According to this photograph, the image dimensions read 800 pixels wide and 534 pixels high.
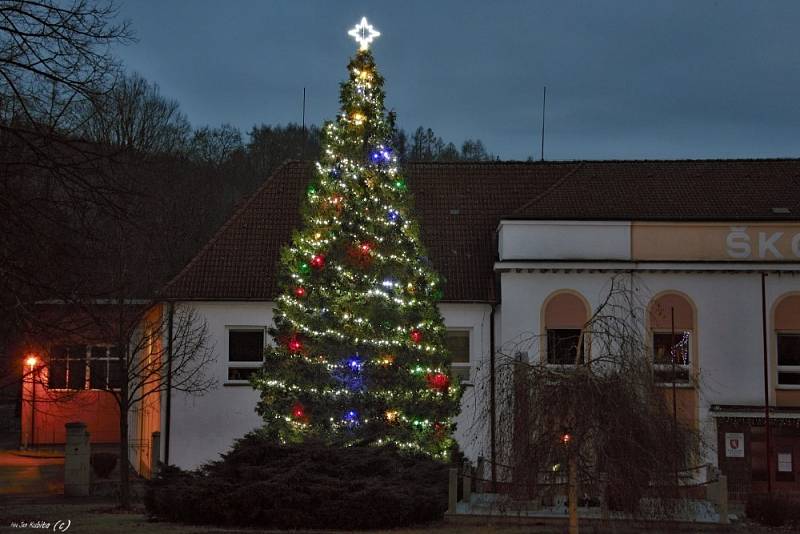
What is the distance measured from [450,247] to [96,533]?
16.6 meters

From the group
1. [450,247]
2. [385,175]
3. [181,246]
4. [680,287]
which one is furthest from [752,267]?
[181,246]

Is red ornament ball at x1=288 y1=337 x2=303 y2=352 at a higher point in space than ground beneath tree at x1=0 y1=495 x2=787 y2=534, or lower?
higher

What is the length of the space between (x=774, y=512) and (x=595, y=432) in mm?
9041

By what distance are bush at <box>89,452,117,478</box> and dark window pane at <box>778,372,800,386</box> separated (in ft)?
61.4

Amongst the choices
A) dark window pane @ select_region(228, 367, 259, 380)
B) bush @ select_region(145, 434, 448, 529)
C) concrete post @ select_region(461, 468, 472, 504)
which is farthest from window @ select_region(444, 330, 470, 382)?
bush @ select_region(145, 434, 448, 529)

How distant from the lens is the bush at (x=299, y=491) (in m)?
17.1

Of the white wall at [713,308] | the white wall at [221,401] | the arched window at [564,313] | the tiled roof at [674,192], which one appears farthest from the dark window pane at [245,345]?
the arched window at [564,313]

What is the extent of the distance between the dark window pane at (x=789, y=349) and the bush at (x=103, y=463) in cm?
1891

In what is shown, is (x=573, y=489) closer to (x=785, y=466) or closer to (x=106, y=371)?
(x=785, y=466)

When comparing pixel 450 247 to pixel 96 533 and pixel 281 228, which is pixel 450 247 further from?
pixel 96 533

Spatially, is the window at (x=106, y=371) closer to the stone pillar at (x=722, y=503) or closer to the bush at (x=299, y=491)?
the bush at (x=299, y=491)

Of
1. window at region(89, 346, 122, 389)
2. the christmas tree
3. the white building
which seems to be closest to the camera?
the christmas tree

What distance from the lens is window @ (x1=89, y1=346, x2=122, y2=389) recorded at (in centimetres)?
2589

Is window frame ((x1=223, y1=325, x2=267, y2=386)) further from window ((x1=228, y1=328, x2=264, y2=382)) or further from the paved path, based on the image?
the paved path
